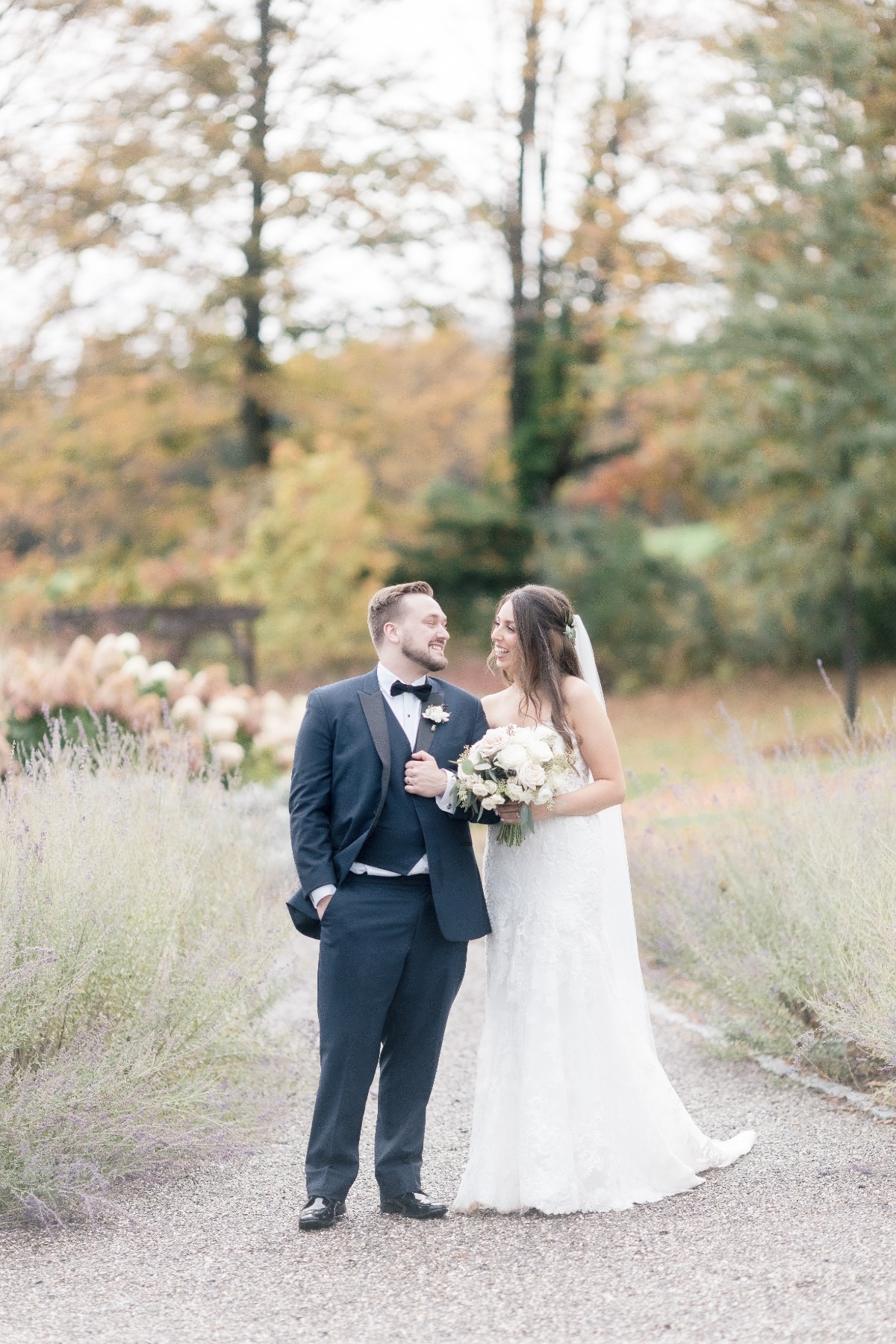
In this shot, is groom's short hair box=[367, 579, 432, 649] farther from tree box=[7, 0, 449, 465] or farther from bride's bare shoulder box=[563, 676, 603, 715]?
tree box=[7, 0, 449, 465]

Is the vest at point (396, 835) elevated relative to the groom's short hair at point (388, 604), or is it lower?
lower

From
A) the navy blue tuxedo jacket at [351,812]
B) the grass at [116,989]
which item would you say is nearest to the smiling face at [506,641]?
the navy blue tuxedo jacket at [351,812]

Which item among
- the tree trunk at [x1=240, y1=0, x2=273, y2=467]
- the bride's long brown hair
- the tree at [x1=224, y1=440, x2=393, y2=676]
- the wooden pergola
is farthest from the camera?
the tree trunk at [x1=240, y1=0, x2=273, y2=467]

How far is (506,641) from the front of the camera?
4469 mm

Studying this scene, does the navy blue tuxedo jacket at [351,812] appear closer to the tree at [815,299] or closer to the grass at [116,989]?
the grass at [116,989]

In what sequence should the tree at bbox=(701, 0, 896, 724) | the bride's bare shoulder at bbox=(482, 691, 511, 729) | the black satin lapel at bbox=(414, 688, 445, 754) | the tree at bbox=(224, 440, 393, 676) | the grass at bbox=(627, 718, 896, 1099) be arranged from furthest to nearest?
the tree at bbox=(224, 440, 393, 676) → the tree at bbox=(701, 0, 896, 724) → the grass at bbox=(627, 718, 896, 1099) → the bride's bare shoulder at bbox=(482, 691, 511, 729) → the black satin lapel at bbox=(414, 688, 445, 754)

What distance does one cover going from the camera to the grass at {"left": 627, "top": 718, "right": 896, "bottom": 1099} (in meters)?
4.95

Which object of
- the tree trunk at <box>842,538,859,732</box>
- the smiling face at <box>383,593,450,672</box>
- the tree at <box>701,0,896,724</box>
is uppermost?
the smiling face at <box>383,593,450,672</box>

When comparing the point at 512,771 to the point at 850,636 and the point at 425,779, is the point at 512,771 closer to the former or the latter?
the point at 425,779

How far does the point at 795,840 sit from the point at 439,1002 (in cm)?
215

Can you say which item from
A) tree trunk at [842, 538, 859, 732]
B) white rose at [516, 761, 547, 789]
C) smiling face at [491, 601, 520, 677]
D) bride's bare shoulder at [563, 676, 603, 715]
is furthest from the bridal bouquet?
tree trunk at [842, 538, 859, 732]

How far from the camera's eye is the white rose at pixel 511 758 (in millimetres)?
4062

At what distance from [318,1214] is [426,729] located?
1.46m

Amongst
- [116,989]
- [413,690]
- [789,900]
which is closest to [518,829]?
[413,690]
